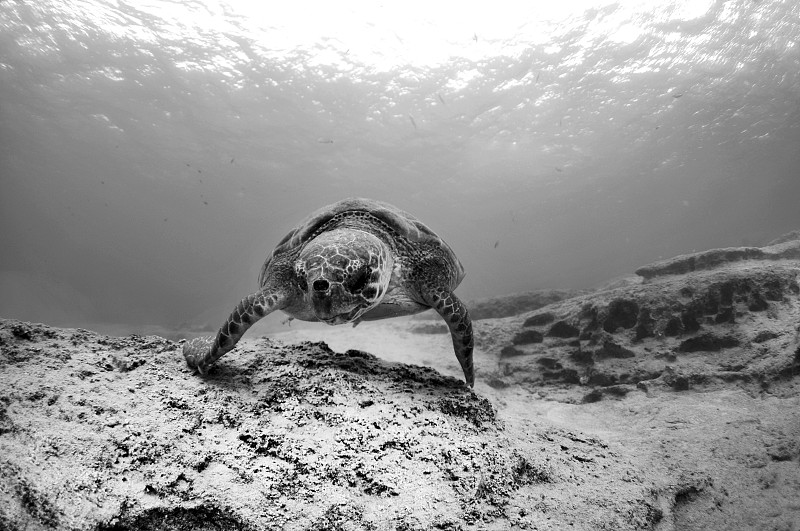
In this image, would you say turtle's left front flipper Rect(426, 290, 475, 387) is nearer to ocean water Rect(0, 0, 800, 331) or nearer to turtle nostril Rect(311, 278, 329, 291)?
turtle nostril Rect(311, 278, 329, 291)

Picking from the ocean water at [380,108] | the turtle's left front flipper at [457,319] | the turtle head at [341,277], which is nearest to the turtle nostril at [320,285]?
the turtle head at [341,277]

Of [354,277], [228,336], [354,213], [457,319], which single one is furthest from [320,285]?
[354,213]

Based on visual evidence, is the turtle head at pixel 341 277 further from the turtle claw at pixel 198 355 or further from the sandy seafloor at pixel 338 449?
the turtle claw at pixel 198 355

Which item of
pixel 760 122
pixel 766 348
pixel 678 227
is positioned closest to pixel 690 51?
pixel 760 122

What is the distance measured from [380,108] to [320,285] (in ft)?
89.4

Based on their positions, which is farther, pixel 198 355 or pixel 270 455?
pixel 198 355

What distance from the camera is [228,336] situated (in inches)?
93.8

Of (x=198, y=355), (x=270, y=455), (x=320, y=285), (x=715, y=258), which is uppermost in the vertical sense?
(x=715, y=258)

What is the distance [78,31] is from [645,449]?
29727 millimetres

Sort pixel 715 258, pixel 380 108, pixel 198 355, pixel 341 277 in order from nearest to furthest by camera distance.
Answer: pixel 198 355 → pixel 341 277 → pixel 715 258 → pixel 380 108

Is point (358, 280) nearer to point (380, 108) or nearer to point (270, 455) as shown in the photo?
point (270, 455)

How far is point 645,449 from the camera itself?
7.55ft

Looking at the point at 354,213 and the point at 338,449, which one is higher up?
the point at 354,213

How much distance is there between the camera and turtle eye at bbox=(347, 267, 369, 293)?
252 cm
